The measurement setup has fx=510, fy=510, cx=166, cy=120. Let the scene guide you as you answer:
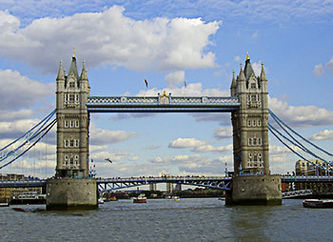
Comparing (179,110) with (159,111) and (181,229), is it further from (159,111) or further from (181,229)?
(181,229)

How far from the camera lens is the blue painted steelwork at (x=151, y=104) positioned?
9469cm

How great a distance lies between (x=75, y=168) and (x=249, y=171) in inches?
1278

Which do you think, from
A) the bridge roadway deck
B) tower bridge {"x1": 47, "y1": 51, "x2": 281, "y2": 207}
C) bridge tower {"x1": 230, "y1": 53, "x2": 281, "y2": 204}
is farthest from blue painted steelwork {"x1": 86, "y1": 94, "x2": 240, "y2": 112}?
the bridge roadway deck

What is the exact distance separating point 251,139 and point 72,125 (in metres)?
33.9

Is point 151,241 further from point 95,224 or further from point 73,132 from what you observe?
point 73,132

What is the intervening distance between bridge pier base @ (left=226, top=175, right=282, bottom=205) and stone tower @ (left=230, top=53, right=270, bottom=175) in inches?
145

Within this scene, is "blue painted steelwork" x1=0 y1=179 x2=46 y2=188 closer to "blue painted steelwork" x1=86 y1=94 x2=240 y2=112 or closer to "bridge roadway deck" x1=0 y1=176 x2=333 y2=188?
"bridge roadway deck" x1=0 y1=176 x2=333 y2=188

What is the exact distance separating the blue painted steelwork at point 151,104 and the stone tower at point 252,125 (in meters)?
5.76

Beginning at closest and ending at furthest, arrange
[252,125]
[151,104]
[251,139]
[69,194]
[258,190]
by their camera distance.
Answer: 1. [69,194]
2. [258,190]
3. [151,104]
4. [251,139]
5. [252,125]

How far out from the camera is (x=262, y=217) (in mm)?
65125

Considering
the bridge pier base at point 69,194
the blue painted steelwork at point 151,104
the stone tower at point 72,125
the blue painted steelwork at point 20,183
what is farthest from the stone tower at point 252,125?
the blue painted steelwork at point 20,183

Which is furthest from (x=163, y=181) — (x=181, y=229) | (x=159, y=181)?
(x=181, y=229)

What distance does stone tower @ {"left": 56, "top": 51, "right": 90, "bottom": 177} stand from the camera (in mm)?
93188

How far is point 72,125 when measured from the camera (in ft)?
309
